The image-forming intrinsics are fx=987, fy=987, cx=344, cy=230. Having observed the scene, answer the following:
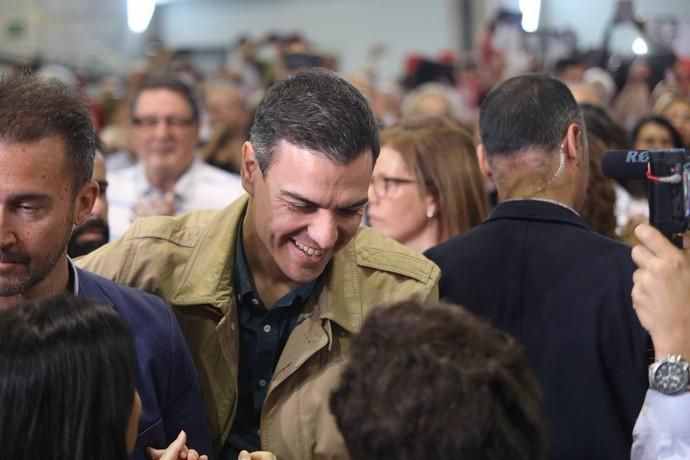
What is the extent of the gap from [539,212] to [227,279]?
88 cm

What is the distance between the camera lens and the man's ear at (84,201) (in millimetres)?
1993

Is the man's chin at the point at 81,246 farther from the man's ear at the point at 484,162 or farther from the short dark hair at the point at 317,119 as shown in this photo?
the man's ear at the point at 484,162

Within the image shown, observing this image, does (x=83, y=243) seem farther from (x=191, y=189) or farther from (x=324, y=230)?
(x=191, y=189)

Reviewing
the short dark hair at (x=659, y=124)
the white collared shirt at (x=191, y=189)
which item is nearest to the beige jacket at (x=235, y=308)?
the white collared shirt at (x=191, y=189)

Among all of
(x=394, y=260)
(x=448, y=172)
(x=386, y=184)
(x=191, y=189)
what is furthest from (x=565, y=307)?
(x=191, y=189)

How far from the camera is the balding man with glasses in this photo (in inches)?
184

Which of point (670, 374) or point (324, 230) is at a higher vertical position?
point (324, 230)

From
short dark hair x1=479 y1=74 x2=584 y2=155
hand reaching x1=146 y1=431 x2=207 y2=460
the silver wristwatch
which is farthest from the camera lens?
short dark hair x1=479 y1=74 x2=584 y2=155

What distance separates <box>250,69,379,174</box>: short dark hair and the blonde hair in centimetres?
112

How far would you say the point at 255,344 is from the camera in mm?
2295

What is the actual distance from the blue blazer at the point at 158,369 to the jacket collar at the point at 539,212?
100cm

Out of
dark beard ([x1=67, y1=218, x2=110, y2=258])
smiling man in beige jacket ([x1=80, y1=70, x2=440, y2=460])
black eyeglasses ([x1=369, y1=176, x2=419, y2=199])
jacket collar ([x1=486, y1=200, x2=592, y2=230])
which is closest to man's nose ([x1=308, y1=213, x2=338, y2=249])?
smiling man in beige jacket ([x1=80, y1=70, x2=440, y2=460])

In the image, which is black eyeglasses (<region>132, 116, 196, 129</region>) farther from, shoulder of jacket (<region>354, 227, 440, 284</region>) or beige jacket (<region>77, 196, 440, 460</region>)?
shoulder of jacket (<region>354, 227, 440, 284</region>)

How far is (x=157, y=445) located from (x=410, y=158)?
1.66 metres
